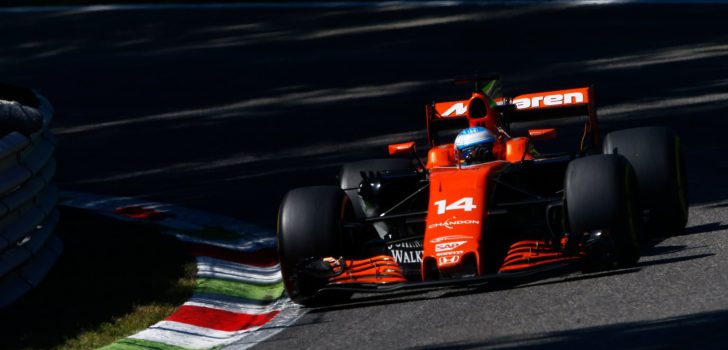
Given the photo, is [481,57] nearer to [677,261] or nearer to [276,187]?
[276,187]

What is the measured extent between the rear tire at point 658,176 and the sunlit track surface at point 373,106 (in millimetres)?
149

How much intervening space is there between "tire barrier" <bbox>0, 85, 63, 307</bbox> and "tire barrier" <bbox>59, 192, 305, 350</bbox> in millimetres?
1056

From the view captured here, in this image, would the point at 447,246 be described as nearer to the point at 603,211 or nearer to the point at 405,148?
the point at 603,211

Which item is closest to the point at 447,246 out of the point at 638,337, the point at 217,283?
the point at 638,337

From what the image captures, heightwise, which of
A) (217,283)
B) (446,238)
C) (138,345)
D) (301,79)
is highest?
(446,238)

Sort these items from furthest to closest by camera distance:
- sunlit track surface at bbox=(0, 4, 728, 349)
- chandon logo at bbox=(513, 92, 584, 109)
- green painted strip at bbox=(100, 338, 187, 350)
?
chandon logo at bbox=(513, 92, 584, 109), green painted strip at bbox=(100, 338, 187, 350), sunlit track surface at bbox=(0, 4, 728, 349)

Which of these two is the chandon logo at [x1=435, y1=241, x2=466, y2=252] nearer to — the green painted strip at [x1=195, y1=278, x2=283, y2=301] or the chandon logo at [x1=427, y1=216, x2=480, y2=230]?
the chandon logo at [x1=427, y1=216, x2=480, y2=230]

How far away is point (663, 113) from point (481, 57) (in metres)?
4.92

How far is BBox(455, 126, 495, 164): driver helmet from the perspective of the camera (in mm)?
9375

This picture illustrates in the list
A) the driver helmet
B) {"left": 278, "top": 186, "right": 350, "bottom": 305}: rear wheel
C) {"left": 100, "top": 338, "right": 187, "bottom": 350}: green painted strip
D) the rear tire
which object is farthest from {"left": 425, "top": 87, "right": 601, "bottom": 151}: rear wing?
{"left": 100, "top": 338, "right": 187, "bottom": 350}: green painted strip

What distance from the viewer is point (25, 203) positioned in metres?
9.62

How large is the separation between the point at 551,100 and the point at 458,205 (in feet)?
7.76

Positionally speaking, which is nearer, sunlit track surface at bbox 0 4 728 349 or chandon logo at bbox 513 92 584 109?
sunlit track surface at bbox 0 4 728 349

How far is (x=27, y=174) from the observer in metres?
9.73
